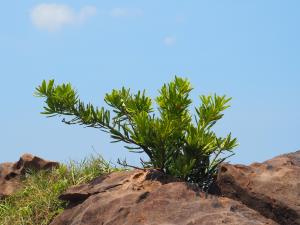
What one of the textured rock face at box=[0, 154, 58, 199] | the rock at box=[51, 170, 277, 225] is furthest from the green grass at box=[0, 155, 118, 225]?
the rock at box=[51, 170, 277, 225]

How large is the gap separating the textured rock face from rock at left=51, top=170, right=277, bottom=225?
2837mm

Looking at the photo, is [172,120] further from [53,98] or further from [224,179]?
[53,98]

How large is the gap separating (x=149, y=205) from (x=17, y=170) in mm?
5013

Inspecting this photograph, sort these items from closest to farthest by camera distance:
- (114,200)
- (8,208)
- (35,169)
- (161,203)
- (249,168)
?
1. (161,203)
2. (114,200)
3. (249,168)
4. (8,208)
5. (35,169)

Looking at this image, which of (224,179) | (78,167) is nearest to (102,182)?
(224,179)

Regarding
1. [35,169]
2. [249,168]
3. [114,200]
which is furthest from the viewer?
[35,169]

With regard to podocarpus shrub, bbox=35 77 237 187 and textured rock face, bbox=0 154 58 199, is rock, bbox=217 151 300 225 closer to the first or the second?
podocarpus shrub, bbox=35 77 237 187

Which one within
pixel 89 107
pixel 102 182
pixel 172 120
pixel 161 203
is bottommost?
pixel 161 203

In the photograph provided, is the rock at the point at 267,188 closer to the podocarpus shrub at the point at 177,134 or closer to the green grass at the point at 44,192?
the podocarpus shrub at the point at 177,134

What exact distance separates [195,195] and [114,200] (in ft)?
3.46

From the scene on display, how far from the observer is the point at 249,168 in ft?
22.9

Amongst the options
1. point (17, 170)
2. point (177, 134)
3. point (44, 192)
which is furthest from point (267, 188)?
point (17, 170)

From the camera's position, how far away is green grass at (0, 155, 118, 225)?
8.51m

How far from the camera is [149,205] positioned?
606cm
